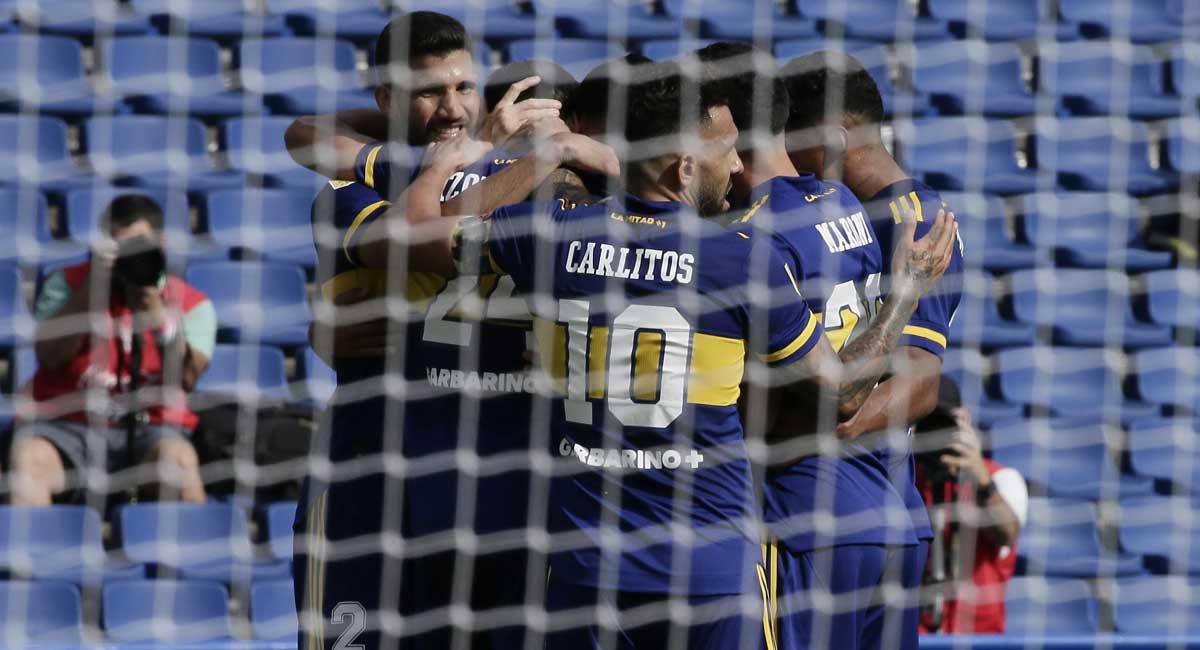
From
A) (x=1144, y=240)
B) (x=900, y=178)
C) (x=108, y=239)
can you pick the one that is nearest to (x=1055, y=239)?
(x=1144, y=240)

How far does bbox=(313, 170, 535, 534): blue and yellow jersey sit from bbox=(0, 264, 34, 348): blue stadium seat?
6.70ft

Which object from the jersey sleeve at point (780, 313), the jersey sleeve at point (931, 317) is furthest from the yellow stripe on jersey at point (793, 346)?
the jersey sleeve at point (931, 317)

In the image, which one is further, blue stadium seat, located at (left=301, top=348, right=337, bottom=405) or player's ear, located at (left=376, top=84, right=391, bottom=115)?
blue stadium seat, located at (left=301, top=348, right=337, bottom=405)

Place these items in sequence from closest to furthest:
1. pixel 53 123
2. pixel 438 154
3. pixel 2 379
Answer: pixel 438 154 → pixel 2 379 → pixel 53 123

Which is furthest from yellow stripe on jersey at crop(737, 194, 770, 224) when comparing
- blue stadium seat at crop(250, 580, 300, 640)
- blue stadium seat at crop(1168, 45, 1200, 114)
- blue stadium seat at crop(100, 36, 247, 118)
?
blue stadium seat at crop(1168, 45, 1200, 114)

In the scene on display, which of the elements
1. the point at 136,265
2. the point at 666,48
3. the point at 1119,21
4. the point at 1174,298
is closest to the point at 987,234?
the point at 1174,298

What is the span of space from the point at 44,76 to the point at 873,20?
3.09 m

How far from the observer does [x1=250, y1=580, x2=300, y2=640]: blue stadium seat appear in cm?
436

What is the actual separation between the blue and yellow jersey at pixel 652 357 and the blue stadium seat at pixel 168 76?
10.6 feet

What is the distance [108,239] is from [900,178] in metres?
2.26

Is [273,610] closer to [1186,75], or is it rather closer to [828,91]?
[828,91]

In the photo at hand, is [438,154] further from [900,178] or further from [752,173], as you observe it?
[900,178]

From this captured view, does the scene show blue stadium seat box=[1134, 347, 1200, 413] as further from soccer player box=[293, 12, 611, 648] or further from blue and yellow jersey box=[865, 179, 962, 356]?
soccer player box=[293, 12, 611, 648]

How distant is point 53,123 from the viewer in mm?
5266
